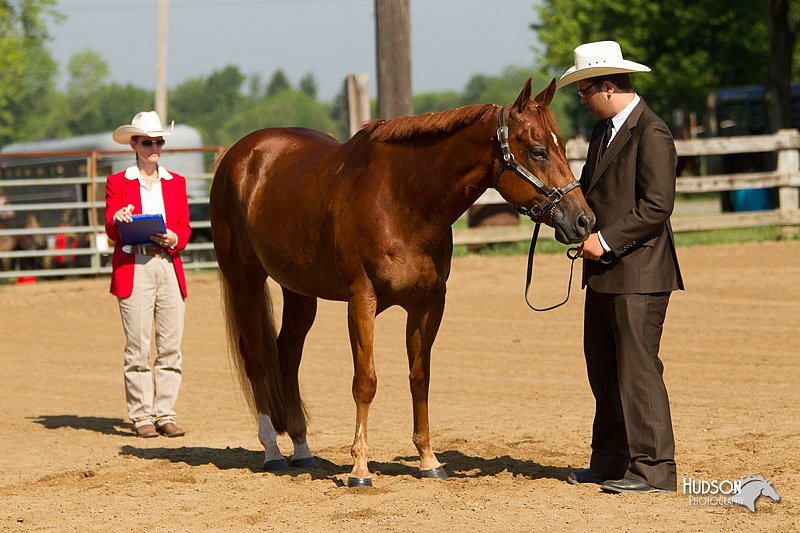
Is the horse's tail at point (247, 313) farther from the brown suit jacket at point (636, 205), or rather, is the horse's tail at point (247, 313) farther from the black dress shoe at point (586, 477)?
the brown suit jacket at point (636, 205)

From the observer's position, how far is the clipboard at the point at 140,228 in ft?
24.5

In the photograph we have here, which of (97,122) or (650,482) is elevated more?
(97,122)

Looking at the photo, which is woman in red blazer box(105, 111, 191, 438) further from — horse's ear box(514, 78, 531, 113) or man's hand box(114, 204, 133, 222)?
horse's ear box(514, 78, 531, 113)

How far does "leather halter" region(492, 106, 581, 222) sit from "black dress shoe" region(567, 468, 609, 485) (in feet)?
4.55

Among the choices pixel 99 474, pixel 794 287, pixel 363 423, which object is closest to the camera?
pixel 363 423

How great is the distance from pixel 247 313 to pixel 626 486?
2.70 m

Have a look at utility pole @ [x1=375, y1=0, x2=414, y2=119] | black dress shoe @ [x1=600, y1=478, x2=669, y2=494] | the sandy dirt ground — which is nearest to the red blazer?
the sandy dirt ground

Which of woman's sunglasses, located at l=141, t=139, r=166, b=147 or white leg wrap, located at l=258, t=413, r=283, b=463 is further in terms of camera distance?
woman's sunglasses, located at l=141, t=139, r=166, b=147

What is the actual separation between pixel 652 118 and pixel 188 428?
420 cm

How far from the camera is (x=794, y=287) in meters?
12.4

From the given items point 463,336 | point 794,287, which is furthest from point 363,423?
point 794,287

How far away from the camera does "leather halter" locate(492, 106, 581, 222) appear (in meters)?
5.26

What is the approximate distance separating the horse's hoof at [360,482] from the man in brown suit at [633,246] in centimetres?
123

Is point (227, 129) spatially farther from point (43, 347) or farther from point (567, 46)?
point (43, 347)
